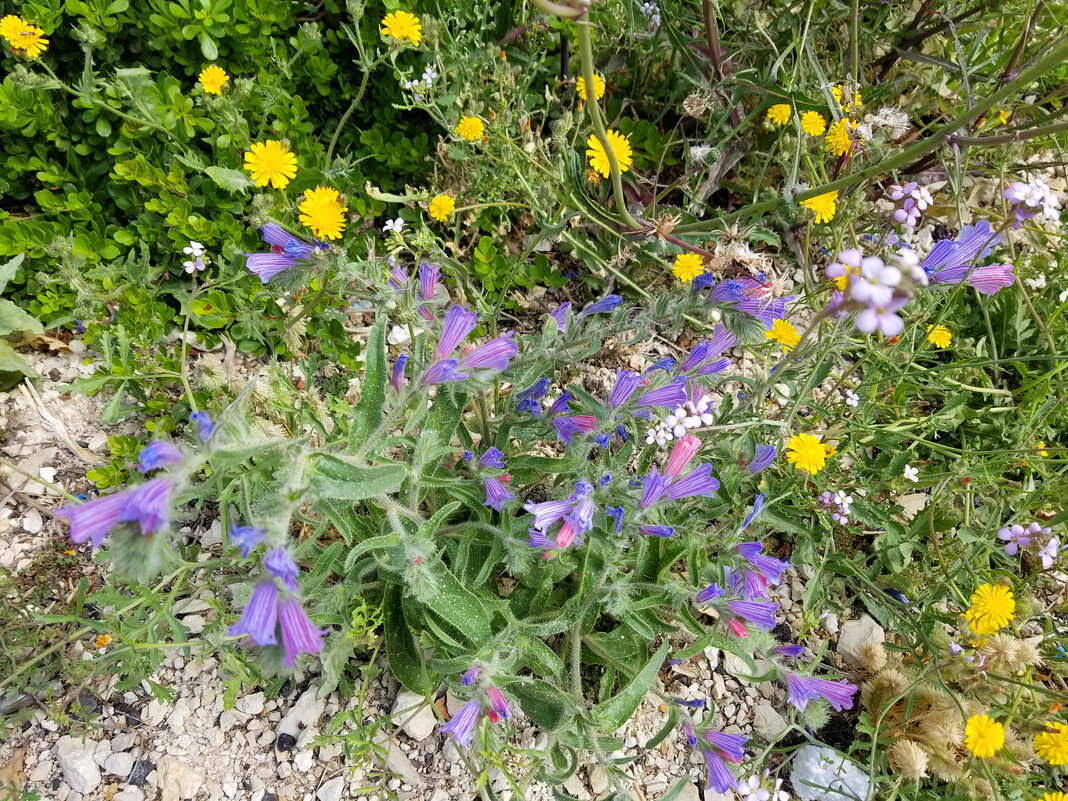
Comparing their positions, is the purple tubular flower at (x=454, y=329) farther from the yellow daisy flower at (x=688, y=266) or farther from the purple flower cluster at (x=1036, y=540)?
the purple flower cluster at (x=1036, y=540)

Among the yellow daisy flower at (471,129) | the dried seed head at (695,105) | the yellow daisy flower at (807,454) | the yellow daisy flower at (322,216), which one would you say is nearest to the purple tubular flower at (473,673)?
the yellow daisy flower at (807,454)

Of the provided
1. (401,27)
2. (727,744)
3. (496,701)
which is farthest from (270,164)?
(727,744)

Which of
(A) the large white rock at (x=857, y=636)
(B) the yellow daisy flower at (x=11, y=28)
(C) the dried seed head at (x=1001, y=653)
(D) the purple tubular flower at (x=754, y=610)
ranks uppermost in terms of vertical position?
(B) the yellow daisy flower at (x=11, y=28)

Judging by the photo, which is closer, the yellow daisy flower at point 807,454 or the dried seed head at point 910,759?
the dried seed head at point 910,759

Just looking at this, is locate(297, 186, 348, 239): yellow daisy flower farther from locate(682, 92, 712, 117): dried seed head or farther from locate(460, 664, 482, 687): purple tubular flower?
locate(460, 664, 482, 687): purple tubular flower

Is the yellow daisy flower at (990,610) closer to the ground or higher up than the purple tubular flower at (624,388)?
closer to the ground

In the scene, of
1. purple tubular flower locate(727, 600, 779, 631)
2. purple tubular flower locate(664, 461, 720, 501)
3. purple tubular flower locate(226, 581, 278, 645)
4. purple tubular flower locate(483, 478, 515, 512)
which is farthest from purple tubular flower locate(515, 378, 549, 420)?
purple tubular flower locate(226, 581, 278, 645)

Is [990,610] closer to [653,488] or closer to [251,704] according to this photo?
[653,488]
